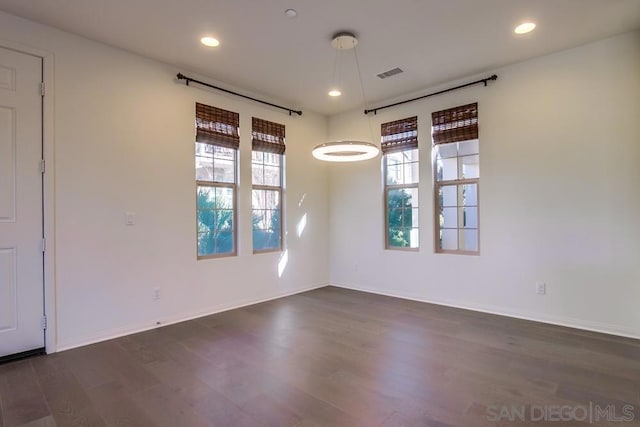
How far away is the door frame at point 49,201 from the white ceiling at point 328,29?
47cm

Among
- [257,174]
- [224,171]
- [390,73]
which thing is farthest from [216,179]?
[390,73]

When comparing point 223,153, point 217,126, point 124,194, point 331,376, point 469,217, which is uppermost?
point 217,126

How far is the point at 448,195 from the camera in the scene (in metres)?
4.72

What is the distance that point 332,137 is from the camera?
234 inches

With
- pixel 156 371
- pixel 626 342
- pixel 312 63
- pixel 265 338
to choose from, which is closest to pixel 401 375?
pixel 265 338

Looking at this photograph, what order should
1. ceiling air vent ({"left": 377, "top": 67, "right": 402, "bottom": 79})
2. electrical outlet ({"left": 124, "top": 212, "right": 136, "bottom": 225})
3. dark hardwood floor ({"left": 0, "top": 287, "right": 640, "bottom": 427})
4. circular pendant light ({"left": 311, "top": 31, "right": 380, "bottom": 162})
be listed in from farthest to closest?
ceiling air vent ({"left": 377, "top": 67, "right": 402, "bottom": 79})
electrical outlet ({"left": 124, "top": 212, "right": 136, "bottom": 225})
circular pendant light ({"left": 311, "top": 31, "right": 380, "bottom": 162})
dark hardwood floor ({"left": 0, "top": 287, "right": 640, "bottom": 427})

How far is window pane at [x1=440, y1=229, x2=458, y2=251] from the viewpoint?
4.65 meters

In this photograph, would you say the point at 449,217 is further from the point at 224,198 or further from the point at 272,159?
the point at 224,198

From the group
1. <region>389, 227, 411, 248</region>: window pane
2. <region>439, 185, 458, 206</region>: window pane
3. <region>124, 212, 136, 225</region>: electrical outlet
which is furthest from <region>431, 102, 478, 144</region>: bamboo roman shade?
<region>124, 212, 136, 225</region>: electrical outlet

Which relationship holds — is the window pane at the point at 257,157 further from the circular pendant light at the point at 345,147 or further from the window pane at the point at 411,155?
the window pane at the point at 411,155

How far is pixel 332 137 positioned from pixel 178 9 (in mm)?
3389

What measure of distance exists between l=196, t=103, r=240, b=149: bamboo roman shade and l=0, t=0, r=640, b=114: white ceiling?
45 cm

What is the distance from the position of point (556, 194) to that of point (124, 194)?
467cm

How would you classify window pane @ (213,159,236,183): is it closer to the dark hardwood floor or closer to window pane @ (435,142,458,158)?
the dark hardwood floor
